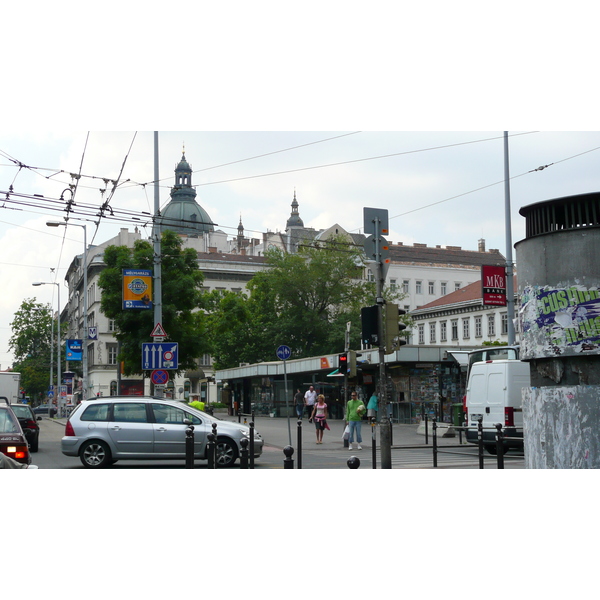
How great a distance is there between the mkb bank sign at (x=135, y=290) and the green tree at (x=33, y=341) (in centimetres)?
7278

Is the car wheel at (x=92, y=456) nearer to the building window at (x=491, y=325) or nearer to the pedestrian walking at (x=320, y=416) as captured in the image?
the pedestrian walking at (x=320, y=416)

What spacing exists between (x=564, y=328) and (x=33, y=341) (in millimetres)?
92295

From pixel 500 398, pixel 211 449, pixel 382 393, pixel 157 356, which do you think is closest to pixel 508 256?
pixel 500 398

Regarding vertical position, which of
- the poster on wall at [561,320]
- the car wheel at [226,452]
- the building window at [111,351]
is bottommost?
the car wheel at [226,452]

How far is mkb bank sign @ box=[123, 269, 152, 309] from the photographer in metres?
24.3

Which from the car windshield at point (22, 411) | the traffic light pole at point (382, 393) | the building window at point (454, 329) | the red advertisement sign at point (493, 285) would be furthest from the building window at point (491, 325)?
the traffic light pole at point (382, 393)

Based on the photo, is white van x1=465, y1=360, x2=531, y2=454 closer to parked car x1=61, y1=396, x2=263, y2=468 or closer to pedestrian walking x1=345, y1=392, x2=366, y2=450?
pedestrian walking x1=345, y1=392, x2=366, y2=450

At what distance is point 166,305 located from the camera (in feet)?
112

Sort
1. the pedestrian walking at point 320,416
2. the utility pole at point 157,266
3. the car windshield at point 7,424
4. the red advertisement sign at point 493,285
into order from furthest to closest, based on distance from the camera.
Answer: the red advertisement sign at point 493,285 < the pedestrian walking at point 320,416 < the utility pole at point 157,266 < the car windshield at point 7,424

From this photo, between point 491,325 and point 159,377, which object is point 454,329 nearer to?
point 491,325

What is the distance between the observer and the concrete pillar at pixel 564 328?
10234mm

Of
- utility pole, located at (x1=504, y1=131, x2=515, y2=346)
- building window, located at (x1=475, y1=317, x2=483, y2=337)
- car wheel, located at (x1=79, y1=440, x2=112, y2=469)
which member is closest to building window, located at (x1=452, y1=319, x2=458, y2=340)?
building window, located at (x1=475, y1=317, x2=483, y2=337)

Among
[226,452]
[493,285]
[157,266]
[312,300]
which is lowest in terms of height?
[226,452]

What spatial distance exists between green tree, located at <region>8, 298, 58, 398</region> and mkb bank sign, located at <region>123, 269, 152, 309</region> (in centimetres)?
7278
